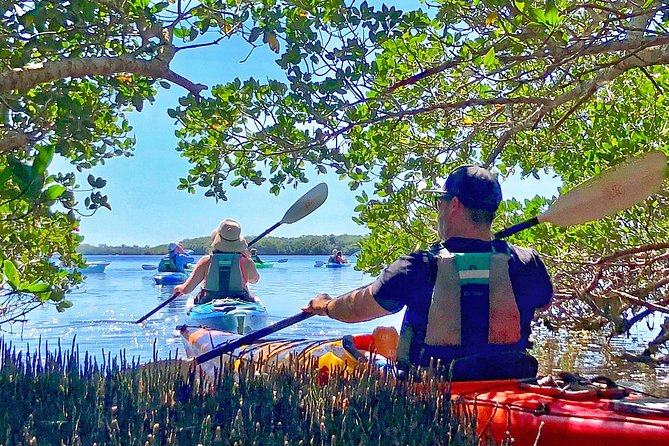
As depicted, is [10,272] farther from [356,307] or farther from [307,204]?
[307,204]

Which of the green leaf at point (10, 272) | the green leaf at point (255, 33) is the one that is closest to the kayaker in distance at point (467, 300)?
the green leaf at point (255, 33)

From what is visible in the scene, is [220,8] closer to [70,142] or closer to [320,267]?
[70,142]

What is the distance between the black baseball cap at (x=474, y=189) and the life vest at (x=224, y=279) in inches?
281

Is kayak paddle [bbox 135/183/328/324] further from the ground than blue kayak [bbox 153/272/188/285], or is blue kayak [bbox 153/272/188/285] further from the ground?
kayak paddle [bbox 135/183/328/324]

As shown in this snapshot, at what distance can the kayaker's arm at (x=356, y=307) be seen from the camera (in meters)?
4.28

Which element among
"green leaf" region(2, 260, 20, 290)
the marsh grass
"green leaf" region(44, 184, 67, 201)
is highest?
"green leaf" region(44, 184, 67, 201)

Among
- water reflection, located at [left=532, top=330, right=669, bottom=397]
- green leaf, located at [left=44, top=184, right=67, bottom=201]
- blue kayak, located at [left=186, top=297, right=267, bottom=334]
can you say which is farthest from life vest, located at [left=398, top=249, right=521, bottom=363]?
blue kayak, located at [left=186, top=297, right=267, bottom=334]

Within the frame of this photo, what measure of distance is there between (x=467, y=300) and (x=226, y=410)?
68.6 inches

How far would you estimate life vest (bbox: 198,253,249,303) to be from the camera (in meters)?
11.1

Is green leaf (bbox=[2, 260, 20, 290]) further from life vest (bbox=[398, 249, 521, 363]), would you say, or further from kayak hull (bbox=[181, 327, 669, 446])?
life vest (bbox=[398, 249, 521, 363])

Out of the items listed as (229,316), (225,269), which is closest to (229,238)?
(225,269)

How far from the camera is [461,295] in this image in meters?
4.11

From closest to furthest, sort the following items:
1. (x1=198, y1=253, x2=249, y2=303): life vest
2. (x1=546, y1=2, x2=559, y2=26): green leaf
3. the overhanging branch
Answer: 1. (x1=546, y1=2, x2=559, y2=26): green leaf
2. the overhanging branch
3. (x1=198, y1=253, x2=249, y2=303): life vest

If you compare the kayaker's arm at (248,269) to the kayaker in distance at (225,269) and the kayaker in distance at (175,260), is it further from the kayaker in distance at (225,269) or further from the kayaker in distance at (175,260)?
the kayaker in distance at (175,260)
